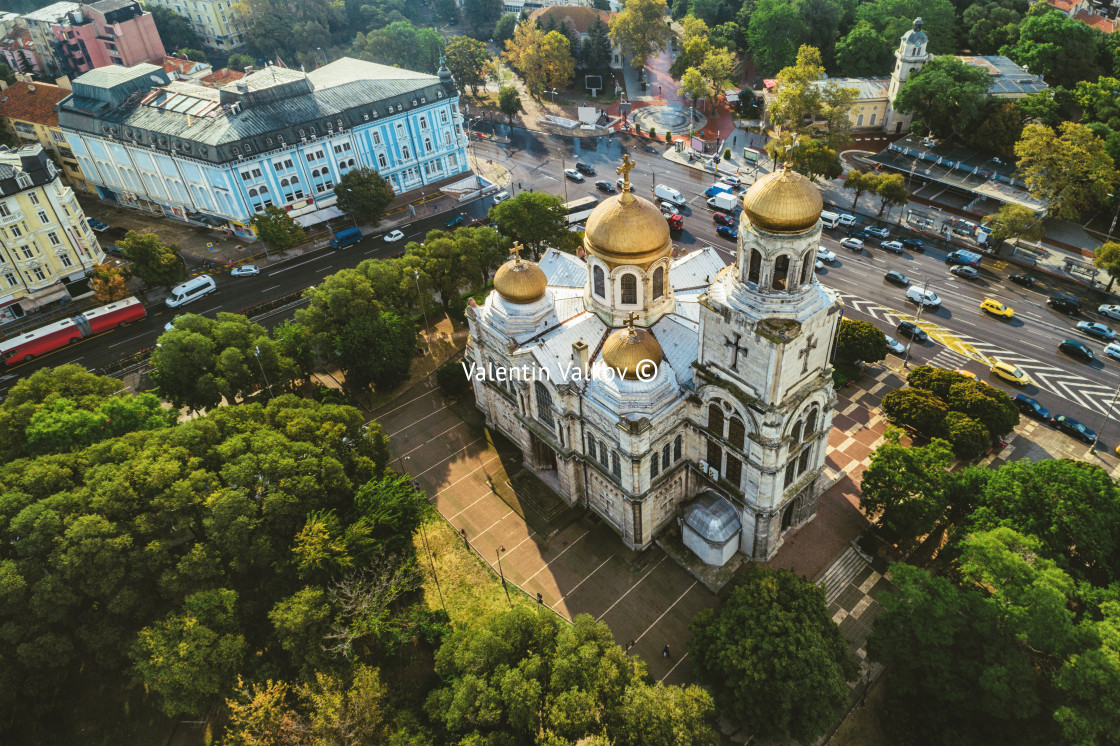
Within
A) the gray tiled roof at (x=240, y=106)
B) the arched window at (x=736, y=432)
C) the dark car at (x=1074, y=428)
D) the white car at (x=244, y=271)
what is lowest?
the dark car at (x=1074, y=428)

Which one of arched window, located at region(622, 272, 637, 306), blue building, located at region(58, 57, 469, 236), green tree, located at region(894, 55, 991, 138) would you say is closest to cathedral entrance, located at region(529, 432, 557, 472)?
arched window, located at region(622, 272, 637, 306)

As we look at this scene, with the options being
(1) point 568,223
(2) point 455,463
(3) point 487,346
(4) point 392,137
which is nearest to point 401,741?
(2) point 455,463

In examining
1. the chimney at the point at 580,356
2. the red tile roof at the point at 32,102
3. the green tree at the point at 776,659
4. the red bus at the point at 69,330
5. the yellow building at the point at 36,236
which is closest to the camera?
the green tree at the point at 776,659

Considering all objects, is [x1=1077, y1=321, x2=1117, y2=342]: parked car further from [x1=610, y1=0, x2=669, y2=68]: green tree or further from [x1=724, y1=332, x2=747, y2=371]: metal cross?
[x1=610, y1=0, x2=669, y2=68]: green tree

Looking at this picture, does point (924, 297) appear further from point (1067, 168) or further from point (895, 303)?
point (1067, 168)

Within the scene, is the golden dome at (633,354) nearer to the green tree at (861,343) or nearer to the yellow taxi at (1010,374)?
the green tree at (861,343)

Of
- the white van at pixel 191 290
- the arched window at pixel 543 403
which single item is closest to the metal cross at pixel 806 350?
the arched window at pixel 543 403

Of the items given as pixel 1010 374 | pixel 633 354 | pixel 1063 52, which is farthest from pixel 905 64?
pixel 633 354
